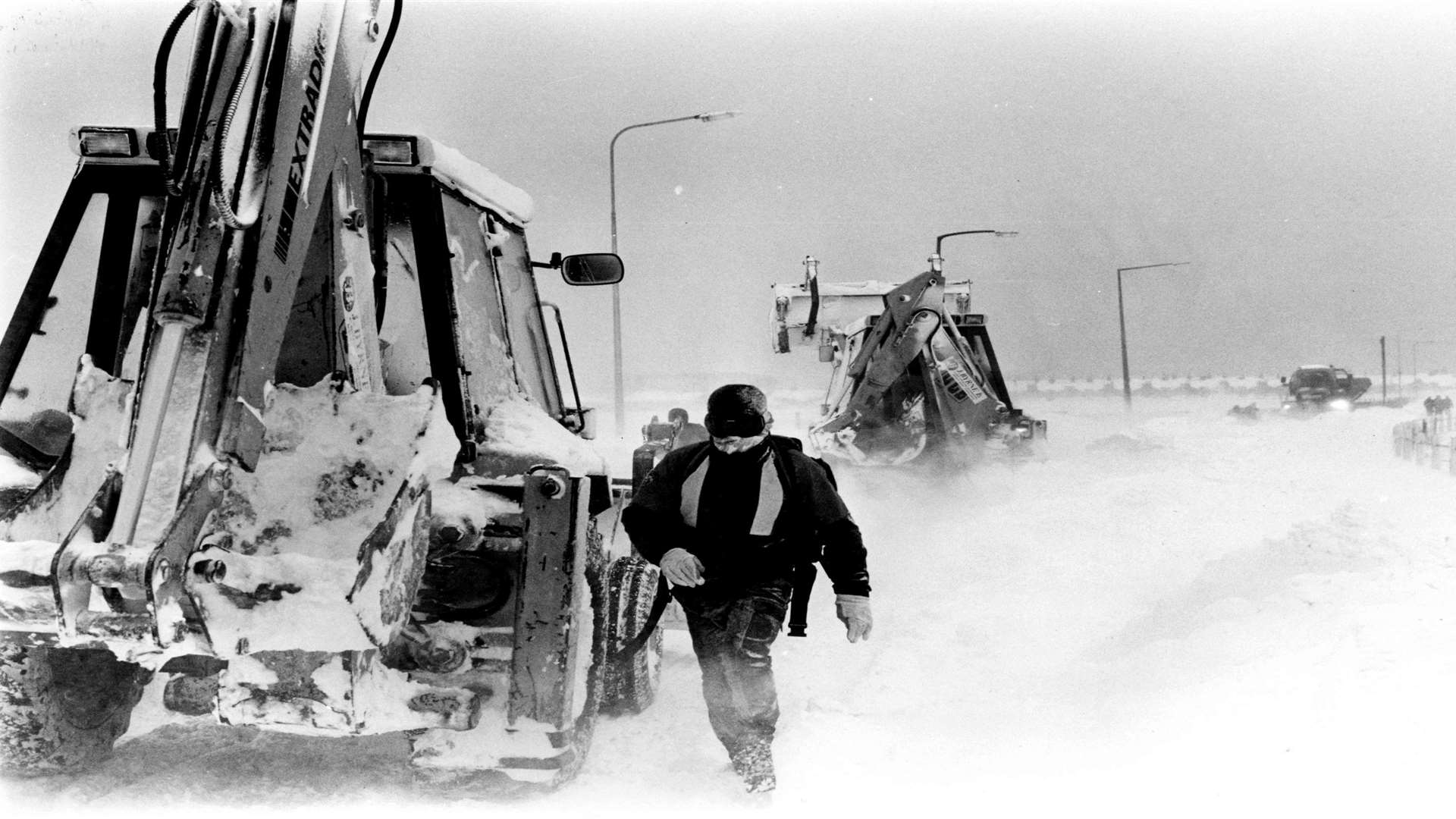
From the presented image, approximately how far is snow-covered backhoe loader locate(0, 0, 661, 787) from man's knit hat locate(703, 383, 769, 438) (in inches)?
18.5

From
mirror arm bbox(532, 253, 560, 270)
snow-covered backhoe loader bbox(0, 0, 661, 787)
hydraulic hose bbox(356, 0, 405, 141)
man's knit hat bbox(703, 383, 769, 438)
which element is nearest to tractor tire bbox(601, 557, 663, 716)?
snow-covered backhoe loader bbox(0, 0, 661, 787)

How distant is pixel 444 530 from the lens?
9.86ft

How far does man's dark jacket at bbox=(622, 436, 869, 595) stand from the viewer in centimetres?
336

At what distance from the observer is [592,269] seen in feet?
14.9

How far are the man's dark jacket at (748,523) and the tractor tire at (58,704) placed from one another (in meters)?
1.94

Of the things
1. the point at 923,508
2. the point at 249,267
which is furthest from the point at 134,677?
the point at 923,508

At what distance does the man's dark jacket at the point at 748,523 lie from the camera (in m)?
3.36

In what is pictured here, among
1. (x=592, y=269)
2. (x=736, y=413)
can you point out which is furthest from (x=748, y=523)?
(x=592, y=269)

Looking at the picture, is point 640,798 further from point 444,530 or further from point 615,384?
point 615,384

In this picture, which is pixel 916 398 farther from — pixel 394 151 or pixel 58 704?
pixel 58 704

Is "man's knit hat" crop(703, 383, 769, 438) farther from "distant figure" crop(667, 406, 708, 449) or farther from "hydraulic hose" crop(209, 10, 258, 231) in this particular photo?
"distant figure" crop(667, 406, 708, 449)

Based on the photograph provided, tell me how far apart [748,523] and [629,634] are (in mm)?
1147

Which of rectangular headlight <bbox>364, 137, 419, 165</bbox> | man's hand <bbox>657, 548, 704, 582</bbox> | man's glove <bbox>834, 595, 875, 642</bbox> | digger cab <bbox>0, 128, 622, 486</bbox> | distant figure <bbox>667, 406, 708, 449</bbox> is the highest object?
rectangular headlight <bbox>364, 137, 419, 165</bbox>

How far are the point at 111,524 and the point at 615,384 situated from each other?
997cm
